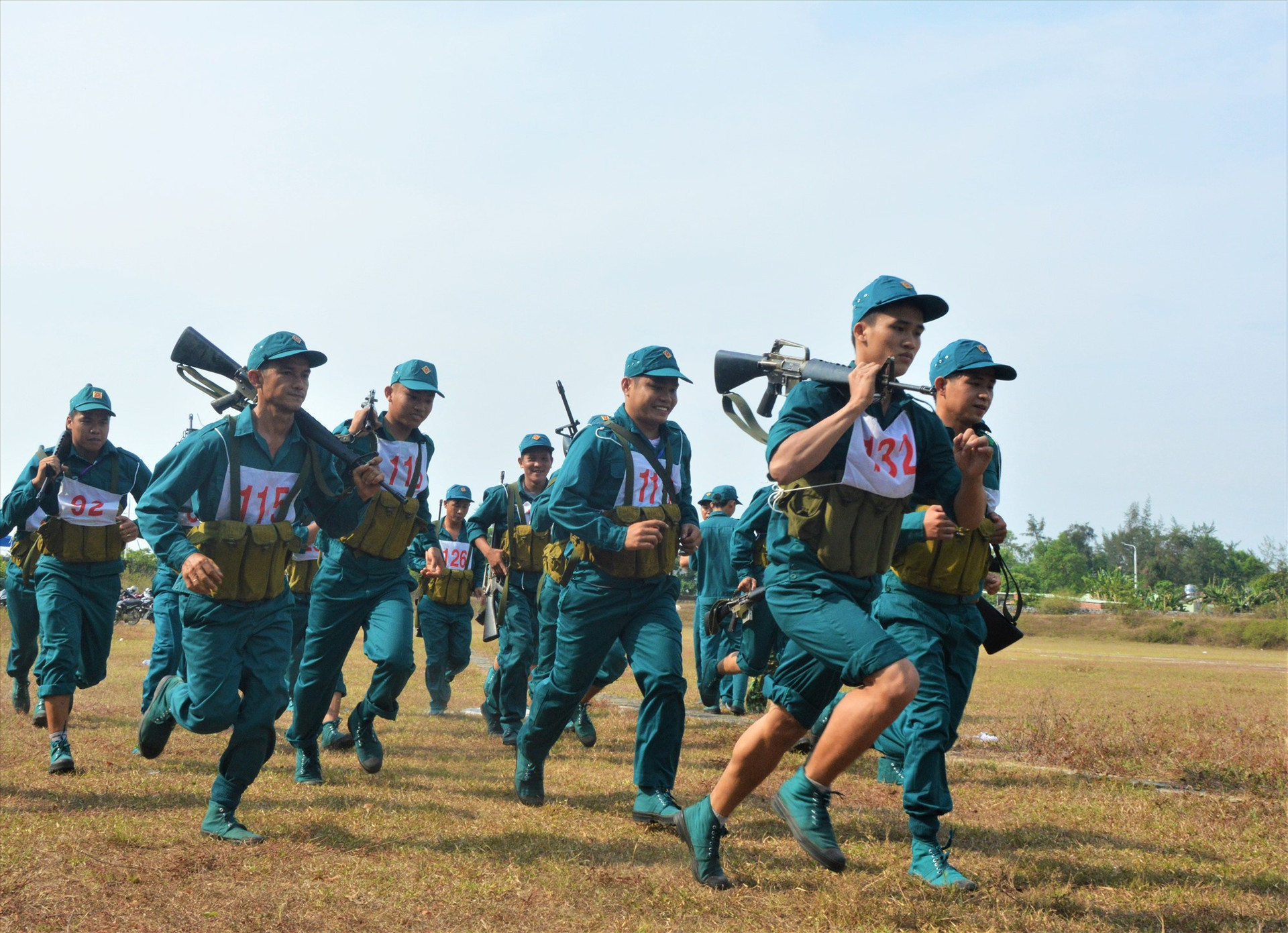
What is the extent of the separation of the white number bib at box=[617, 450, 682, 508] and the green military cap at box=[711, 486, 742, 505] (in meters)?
5.97

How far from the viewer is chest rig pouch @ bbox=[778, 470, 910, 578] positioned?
4.40 meters

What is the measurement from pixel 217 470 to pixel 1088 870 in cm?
438

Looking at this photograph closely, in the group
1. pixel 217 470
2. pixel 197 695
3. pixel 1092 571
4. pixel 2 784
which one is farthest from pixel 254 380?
pixel 1092 571

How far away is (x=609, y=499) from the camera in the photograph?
6.42 metres

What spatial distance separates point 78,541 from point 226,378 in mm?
2766

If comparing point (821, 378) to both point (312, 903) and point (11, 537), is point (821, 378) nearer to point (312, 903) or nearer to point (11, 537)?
point (312, 903)

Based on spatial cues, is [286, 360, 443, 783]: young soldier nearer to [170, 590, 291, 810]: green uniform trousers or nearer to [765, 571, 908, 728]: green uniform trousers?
[170, 590, 291, 810]: green uniform trousers

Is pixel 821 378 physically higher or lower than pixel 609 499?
higher

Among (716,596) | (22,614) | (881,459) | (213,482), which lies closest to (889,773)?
(881,459)

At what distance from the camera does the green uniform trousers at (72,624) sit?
25.9ft

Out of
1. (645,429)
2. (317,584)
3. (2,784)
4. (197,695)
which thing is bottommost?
(2,784)

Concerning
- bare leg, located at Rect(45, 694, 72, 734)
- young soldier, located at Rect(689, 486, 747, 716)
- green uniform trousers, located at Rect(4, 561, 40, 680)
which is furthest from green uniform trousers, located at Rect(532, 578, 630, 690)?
green uniform trousers, located at Rect(4, 561, 40, 680)

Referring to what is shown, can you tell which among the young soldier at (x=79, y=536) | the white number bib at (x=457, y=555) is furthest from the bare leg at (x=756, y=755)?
the white number bib at (x=457, y=555)

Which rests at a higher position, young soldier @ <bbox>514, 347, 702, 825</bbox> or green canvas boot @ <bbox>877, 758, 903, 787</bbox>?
young soldier @ <bbox>514, 347, 702, 825</bbox>
